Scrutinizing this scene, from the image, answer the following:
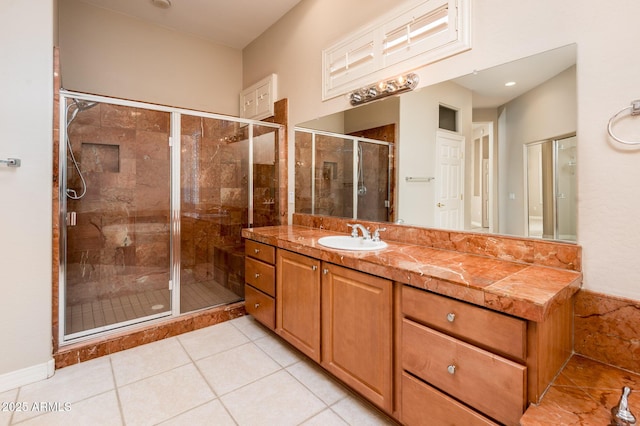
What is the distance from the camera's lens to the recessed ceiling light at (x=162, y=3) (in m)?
2.86

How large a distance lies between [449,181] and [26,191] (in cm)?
261

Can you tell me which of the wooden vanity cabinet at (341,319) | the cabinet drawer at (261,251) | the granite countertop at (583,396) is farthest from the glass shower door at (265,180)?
the granite countertop at (583,396)

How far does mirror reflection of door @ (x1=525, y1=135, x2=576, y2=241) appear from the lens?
4.39 feet

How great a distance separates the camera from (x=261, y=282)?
94.3 inches

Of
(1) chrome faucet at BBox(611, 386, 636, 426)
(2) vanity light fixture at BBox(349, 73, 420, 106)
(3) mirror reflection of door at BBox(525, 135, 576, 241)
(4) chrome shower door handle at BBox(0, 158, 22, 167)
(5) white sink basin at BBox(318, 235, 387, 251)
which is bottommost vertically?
(1) chrome faucet at BBox(611, 386, 636, 426)

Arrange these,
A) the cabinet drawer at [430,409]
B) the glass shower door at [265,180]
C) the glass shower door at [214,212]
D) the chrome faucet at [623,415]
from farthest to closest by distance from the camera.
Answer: the glass shower door at [265,180] → the glass shower door at [214,212] → the cabinet drawer at [430,409] → the chrome faucet at [623,415]

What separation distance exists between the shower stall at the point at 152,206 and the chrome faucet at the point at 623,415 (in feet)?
8.87

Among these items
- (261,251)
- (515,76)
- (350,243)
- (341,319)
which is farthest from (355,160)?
(341,319)

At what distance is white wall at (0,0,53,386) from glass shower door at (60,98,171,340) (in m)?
0.31

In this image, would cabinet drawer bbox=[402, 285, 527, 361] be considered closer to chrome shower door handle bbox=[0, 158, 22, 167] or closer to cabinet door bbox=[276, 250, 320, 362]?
cabinet door bbox=[276, 250, 320, 362]

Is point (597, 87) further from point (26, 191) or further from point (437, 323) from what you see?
point (26, 191)

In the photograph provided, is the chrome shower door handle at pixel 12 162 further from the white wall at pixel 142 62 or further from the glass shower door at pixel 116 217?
the white wall at pixel 142 62

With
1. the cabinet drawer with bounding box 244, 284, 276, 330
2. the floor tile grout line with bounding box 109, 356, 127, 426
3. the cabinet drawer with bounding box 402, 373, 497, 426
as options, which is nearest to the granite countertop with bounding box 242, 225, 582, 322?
the cabinet drawer with bounding box 402, 373, 497, 426

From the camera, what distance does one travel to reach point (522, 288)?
3.50 ft
